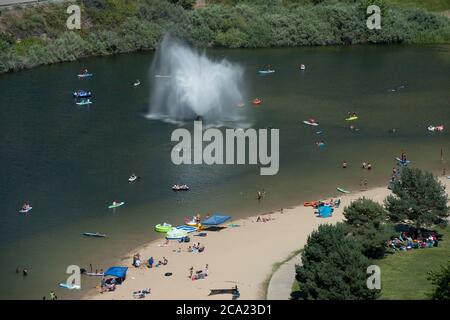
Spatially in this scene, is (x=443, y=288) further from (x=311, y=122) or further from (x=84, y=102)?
(x=84, y=102)

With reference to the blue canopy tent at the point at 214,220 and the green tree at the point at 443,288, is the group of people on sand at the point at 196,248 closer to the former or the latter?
the blue canopy tent at the point at 214,220

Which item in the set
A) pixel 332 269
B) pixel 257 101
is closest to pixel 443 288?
pixel 332 269

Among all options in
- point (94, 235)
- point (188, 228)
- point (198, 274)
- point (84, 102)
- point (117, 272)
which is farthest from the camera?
point (84, 102)

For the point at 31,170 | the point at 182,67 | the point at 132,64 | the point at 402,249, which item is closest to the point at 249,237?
the point at 402,249

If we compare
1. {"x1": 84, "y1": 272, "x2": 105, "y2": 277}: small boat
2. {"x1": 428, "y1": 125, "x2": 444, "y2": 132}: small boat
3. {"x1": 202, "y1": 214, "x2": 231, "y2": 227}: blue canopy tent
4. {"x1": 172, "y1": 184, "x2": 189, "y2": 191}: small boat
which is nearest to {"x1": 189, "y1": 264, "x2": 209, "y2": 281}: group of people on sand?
{"x1": 84, "y1": 272, "x2": 105, "y2": 277}: small boat

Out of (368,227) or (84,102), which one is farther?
(84,102)

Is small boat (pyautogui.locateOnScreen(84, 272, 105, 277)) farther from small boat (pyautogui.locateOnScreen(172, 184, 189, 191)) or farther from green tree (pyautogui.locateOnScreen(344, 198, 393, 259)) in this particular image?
small boat (pyautogui.locateOnScreen(172, 184, 189, 191))
